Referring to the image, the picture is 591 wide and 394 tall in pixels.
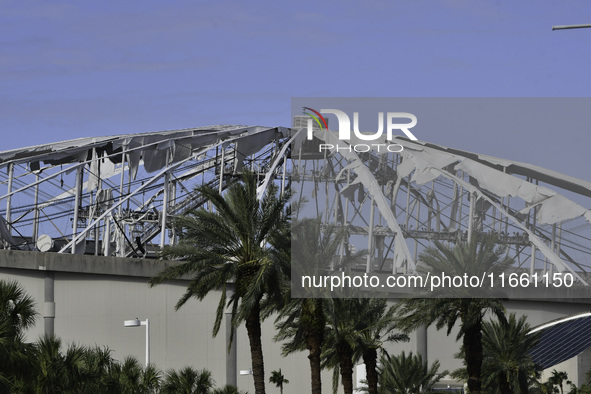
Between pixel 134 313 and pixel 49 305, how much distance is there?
14.1 feet

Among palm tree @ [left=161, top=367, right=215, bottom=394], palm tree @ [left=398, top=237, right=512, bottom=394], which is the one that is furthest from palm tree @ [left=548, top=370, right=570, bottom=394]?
palm tree @ [left=161, top=367, right=215, bottom=394]

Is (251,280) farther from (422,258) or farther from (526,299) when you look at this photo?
(526,299)

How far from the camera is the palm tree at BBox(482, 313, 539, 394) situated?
4659cm

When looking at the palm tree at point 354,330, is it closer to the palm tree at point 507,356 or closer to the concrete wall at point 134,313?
the palm tree at point 507,356

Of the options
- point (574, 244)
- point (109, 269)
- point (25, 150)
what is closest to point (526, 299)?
point (574, 244)

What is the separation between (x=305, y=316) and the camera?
37594mm

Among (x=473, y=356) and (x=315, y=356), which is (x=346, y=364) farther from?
(x=473, y=356)

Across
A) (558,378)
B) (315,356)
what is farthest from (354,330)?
(558,378)

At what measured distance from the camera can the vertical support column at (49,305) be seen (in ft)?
166

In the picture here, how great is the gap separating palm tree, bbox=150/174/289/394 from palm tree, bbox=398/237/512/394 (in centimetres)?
601

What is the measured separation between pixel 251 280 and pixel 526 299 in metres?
24.3

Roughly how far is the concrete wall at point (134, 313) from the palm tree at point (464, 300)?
15935mm

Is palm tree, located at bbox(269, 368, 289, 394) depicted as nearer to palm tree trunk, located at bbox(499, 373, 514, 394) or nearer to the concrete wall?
the concrete wall

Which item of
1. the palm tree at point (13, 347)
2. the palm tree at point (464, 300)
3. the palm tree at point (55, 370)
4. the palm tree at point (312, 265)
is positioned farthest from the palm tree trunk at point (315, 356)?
the palm tree at point (13, 347)
